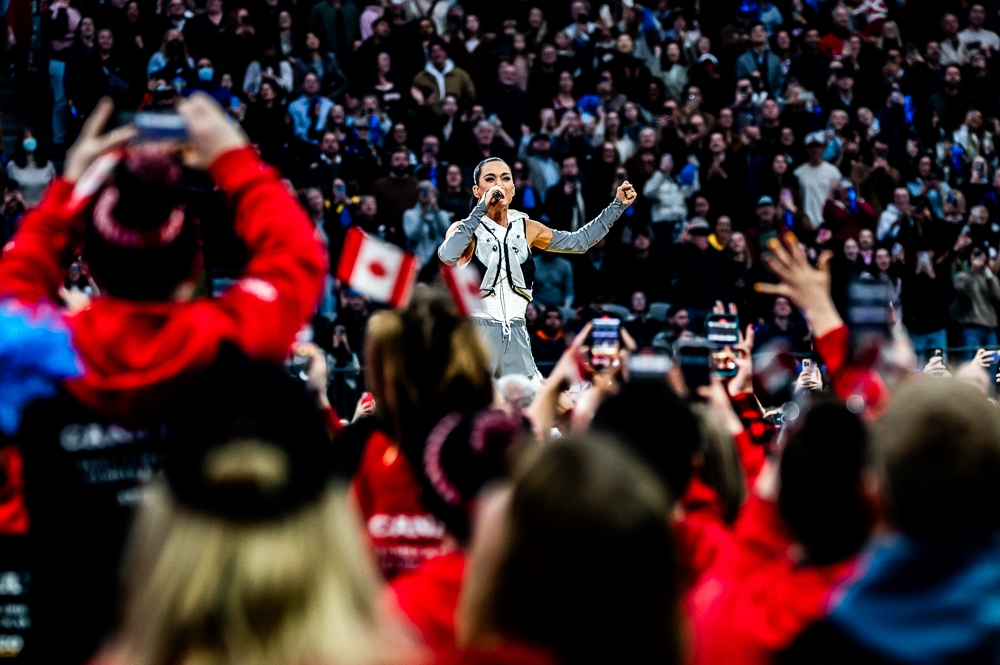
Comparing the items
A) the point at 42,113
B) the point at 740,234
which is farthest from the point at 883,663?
the point at 42,113

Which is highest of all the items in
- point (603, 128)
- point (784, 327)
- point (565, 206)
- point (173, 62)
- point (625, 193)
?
point (625, 193)

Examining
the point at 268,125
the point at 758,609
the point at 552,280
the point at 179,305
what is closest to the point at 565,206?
the point at 552,280

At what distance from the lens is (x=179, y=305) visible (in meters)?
2.85

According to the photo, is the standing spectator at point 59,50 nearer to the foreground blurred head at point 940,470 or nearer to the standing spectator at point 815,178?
the standing spectator at point 815,178

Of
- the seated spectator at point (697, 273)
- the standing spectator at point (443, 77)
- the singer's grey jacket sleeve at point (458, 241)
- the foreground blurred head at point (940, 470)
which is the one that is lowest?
the seated spectator at point (697, 273)

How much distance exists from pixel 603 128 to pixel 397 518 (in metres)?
13.8

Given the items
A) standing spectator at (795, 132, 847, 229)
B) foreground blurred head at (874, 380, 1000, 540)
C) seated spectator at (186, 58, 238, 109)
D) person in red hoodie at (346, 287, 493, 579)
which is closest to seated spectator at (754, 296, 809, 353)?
standing spectator at (795, 132, 847, 229)

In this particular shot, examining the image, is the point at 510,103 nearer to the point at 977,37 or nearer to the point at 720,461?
the point at 977,37

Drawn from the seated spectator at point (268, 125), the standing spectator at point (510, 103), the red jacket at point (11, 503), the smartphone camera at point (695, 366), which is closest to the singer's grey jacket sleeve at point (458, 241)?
the smartphone camera at point (695, 366)

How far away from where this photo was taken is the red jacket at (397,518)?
3.23 m

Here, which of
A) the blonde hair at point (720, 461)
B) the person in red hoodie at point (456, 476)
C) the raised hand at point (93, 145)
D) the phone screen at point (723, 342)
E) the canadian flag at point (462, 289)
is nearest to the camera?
the person in red hoodie at point (456, 476)

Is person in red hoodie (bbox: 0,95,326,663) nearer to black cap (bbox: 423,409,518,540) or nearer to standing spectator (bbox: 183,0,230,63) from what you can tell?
black cap (bbox: 423,409,518,540)

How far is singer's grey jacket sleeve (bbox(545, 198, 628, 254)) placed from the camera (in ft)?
32.7

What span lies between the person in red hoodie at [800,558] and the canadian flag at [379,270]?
1.17 meters
